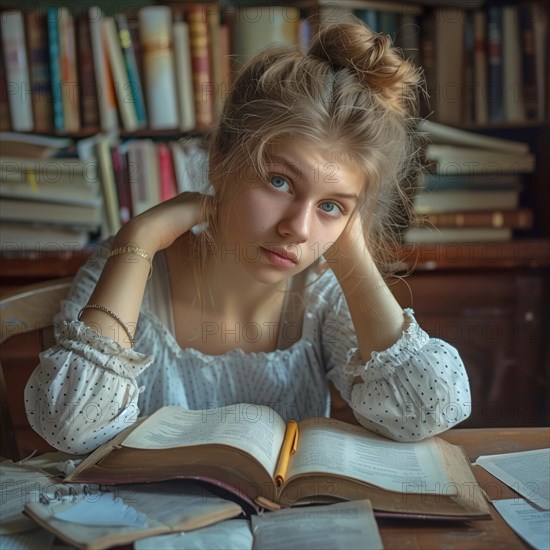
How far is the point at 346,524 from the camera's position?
2.26 feet

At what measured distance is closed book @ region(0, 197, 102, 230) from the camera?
1.85 m

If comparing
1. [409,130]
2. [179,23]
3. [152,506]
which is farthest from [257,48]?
[152,506]

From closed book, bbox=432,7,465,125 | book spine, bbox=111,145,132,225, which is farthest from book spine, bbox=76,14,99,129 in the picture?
closed book, bbox=432,7,465,125

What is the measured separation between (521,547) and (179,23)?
5.27 feet

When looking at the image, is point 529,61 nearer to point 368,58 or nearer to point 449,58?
point 449,58

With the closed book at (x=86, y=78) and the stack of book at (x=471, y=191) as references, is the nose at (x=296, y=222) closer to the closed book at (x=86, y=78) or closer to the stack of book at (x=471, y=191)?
the stack of book at (x=471, y=191)

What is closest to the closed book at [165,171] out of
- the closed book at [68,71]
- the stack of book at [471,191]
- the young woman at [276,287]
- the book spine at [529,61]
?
the closed book at [68,71]

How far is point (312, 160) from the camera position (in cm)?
99

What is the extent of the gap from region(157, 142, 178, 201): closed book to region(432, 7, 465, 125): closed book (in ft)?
2.45

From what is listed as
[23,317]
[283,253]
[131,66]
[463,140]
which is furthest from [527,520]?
[131,66]

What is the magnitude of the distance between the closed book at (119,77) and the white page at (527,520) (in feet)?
4.86

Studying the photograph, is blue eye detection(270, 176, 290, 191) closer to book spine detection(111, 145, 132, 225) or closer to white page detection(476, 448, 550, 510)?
white page detection(476, 448, 550, 510)

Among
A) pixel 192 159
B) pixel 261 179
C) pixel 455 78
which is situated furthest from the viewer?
pixel 455 78

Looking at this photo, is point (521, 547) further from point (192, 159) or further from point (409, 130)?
point (192, 159)
